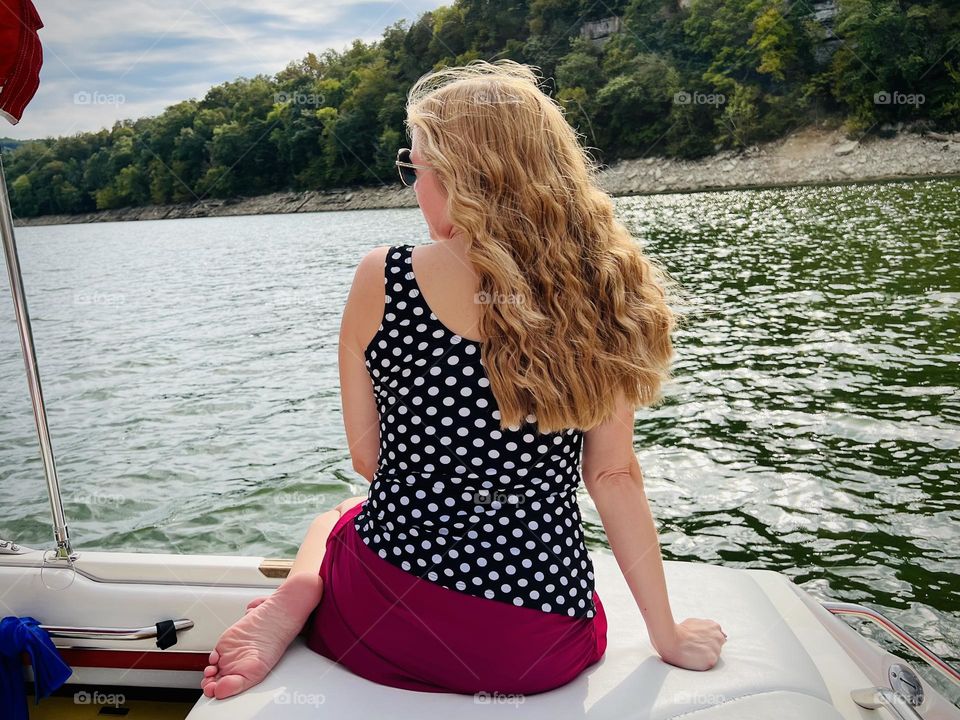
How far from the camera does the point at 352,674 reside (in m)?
1.22

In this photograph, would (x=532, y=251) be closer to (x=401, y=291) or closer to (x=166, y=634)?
(x=401, y=291)

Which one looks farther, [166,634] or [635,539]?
[166,634]

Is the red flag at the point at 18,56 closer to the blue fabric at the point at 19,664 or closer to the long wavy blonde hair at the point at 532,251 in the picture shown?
the long wavy blonde hair at the point at 532,251

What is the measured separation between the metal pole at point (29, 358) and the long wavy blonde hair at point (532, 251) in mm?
993

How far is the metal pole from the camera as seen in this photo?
64.5 inches

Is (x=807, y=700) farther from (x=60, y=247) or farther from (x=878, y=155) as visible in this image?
(x=60, y=247)

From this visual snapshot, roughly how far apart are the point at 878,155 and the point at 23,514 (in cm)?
3405

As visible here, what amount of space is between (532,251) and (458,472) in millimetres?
341

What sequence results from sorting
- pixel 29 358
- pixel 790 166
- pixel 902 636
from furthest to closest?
pixel 790 166, pixel 29 358, pixel 902 636

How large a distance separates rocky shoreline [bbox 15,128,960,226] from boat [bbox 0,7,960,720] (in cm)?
2464

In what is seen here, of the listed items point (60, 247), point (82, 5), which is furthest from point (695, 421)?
point (82, 5)

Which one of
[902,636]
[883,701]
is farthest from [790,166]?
[883,701]

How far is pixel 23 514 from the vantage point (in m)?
5.68

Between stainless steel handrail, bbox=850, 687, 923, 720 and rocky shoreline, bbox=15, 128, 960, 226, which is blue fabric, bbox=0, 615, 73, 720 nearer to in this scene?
stainless steel handrail, bbox=850, 687, 923, 720
